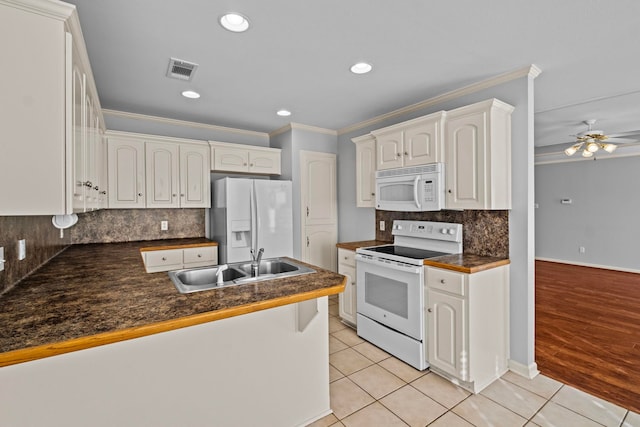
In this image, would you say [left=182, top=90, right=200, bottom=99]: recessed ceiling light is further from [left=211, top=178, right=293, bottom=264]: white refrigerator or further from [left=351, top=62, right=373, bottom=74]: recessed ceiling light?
[left=351, top=62, right=373, bottom=74]: recessed ceiling light

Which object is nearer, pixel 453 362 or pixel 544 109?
pixel 453 362

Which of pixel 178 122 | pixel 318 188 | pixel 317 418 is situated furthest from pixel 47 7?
pixel 318 188

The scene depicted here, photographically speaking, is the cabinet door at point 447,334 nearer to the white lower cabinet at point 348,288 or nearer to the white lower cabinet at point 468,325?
the white lower cabinet at point 468,325

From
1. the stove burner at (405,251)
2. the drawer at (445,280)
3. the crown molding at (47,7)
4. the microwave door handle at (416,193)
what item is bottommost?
the drawer at (445,280)

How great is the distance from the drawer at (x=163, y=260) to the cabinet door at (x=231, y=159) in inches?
46.1

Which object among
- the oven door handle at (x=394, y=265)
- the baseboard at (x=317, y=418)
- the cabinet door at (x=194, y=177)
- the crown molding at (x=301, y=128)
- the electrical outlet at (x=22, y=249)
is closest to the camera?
the electrical outlet at (x=22, y=249)

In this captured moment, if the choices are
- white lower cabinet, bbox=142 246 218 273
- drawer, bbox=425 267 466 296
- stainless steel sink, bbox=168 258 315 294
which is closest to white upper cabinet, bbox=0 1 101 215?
stainless steel sink, bbox=168 258 315 294

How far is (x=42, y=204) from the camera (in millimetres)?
1142

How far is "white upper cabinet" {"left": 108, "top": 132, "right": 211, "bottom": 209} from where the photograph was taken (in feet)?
10.8

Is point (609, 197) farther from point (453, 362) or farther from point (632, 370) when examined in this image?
point (453, 362)

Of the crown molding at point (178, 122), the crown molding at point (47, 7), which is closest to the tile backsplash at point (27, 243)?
the crown molding at point (47, 7)

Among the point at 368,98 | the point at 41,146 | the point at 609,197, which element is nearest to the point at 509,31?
the point at 368,98

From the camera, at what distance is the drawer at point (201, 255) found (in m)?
3.45

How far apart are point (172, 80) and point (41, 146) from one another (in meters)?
1.74
